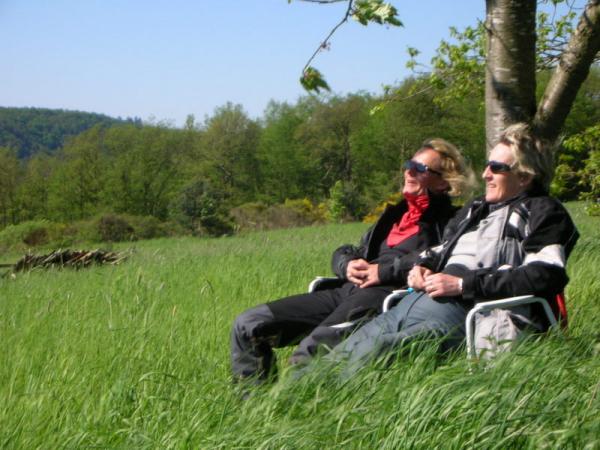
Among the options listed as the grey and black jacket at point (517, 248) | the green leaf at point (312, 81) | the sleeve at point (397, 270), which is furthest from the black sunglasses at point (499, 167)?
the green leaf at point (312, 81)

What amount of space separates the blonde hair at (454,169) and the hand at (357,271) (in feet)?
2.09

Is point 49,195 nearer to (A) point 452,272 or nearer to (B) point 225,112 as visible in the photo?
(B) point 225,112

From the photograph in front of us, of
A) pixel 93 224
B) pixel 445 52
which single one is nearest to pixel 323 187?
pixel 93 224

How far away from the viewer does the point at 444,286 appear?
3.41m

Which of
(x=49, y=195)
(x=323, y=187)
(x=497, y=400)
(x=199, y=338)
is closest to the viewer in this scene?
(x=497, y=400)

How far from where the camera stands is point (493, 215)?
3.64 metres

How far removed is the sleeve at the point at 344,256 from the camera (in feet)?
13.9

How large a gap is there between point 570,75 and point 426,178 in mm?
1494

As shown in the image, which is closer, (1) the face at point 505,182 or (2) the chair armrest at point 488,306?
(2) the chair armrest at point 488,306

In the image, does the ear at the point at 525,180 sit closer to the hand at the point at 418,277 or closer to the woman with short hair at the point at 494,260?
the woman with short hair at the point at 494,260

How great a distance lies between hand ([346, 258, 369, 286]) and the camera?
409 centimetres

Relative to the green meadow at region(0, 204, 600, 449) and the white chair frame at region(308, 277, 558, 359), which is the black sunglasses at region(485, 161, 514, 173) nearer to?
the white chair frame at region(308, 277, 558, 359)

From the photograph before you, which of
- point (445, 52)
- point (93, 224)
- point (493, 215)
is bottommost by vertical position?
point (93, 224)

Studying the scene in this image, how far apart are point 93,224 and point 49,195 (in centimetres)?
2628
